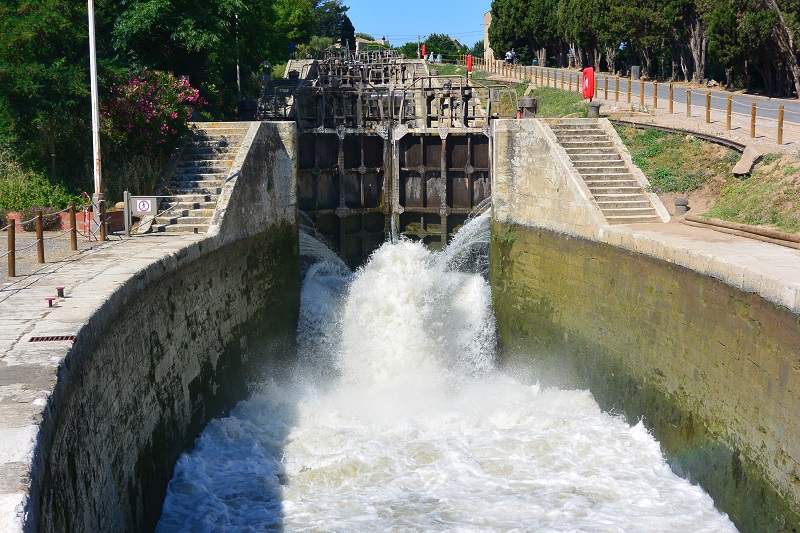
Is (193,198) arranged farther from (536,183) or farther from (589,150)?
(589,150)

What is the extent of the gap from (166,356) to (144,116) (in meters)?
6.02

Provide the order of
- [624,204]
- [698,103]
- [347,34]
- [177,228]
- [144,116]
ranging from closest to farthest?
[177,228] < [624,204] < [144,116] < [698,103] < [347,34]

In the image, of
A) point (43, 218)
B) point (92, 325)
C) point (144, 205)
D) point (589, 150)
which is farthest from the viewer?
point (589, 150)

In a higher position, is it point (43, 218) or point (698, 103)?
point (698, 103)

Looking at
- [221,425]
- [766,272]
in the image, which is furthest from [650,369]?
[221,425]

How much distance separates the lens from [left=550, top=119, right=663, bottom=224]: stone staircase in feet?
48.3

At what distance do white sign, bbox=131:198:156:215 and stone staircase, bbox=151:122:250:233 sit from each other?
0.65 m

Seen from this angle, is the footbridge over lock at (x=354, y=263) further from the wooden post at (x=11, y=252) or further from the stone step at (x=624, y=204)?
the wooden post at (x=11, y=252)

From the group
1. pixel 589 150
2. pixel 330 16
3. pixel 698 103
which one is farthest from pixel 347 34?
pixel 589 150

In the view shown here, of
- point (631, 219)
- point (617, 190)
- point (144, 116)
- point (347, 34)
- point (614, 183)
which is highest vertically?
point (347, 34)

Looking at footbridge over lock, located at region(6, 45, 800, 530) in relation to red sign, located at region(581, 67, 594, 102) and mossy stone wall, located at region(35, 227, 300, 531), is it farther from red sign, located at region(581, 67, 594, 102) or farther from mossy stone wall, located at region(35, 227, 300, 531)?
red sign, located at region(581, 67, 594, 102)

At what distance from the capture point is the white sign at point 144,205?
1340cm

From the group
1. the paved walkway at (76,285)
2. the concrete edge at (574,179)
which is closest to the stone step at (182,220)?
the paved walkway at (76,285)

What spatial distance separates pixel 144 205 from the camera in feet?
44.1
